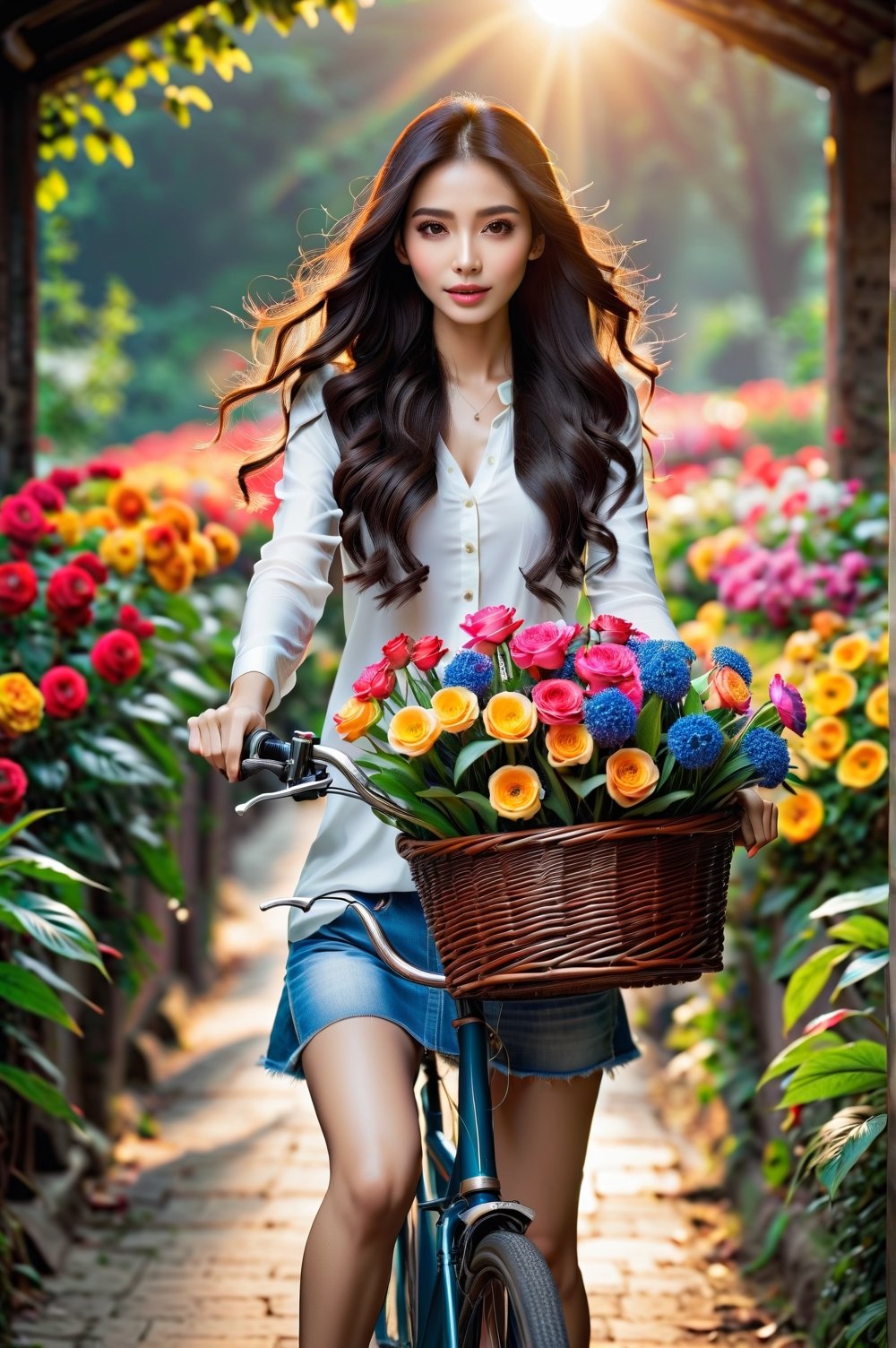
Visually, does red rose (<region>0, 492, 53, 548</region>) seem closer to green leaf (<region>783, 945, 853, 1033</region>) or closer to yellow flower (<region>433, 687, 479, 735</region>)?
green leaf (<region>783, 945, 853, 1033</region>)

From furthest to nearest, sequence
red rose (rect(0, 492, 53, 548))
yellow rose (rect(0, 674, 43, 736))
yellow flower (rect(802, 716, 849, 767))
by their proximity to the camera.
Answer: red rose (rect(0, 492, 53, 548)) → yellow flower (rect(802, 716, 849, 767)) → yellow rose (rect(0, 674, 43, 736))

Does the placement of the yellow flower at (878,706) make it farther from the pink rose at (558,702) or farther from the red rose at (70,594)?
the pink rose at (558,702)

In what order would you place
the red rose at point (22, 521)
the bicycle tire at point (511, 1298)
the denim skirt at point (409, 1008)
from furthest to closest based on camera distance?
the red rose at point (22, 521) → the denim skirt at point (409, 1008) → the bicycle tire at point (511, 1298)

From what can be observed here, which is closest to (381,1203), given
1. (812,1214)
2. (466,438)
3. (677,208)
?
(466,438)

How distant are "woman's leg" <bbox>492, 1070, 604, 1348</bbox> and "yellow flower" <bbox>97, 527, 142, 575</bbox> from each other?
2.49 m

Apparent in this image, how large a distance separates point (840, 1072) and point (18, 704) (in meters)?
1.77

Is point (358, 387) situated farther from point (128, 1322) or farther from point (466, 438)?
point (128, 1322)

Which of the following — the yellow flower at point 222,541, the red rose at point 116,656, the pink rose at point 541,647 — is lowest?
the pink rose at point 541,647

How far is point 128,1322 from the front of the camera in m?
3.70

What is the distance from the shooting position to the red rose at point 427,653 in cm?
191

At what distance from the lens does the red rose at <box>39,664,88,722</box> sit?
3.66 m

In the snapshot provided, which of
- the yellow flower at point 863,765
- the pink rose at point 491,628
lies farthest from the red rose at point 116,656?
the pink rose at point 491,628

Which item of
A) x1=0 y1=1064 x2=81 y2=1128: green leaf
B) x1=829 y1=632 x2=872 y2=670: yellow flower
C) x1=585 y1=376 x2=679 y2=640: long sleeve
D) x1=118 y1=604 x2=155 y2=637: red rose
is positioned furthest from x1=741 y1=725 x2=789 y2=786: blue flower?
x1=118 y1=604 x2=155 y2=637: red rose

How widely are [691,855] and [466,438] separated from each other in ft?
2.99
